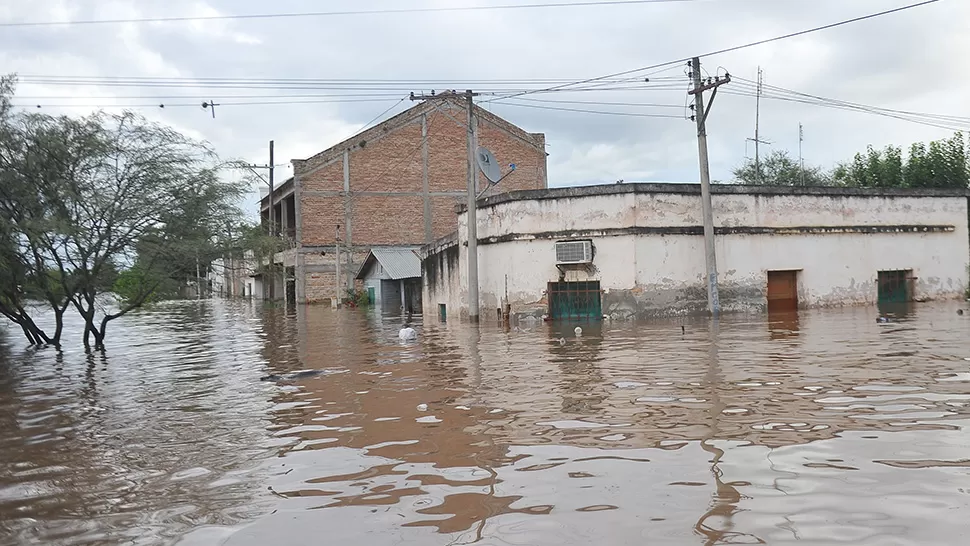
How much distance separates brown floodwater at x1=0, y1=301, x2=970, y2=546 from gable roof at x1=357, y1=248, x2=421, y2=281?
25132 millimetres

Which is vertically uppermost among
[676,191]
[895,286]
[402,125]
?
[402,125]

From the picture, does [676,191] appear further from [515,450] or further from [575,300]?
[515,450]

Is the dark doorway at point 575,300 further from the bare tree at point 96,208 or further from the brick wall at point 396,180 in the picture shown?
the brick wall at point 396,180

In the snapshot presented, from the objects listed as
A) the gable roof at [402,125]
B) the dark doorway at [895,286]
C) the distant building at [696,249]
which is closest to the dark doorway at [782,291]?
the distant building at [696,249]

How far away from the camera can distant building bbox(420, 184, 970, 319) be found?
22.3 meters

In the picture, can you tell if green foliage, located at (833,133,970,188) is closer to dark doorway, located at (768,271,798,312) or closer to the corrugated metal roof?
dark doorway, located at (768,271,798,312)

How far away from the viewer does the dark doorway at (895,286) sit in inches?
990

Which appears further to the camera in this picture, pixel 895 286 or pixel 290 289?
pixel 290 289

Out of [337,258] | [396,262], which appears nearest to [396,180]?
[337,258]

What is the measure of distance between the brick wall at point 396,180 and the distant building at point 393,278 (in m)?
2.65

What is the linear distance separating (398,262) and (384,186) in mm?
7798

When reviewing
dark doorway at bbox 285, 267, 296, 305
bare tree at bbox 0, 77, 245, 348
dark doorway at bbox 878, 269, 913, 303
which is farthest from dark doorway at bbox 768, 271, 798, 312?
dark doorway at bbox 285, 267, 296, 305

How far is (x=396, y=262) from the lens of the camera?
4109 cm

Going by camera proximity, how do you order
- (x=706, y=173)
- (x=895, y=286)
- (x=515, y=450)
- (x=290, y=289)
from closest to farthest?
1. (x=515, y=450)
2. (x=706, y=173)
3. (x=895, y=286)
4. (x=290, y=289)
